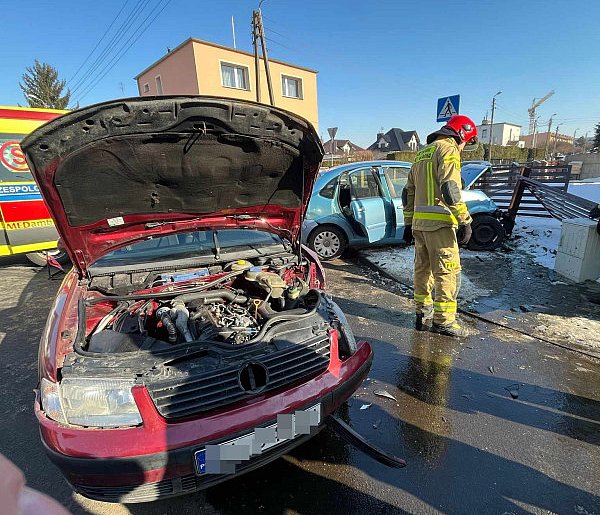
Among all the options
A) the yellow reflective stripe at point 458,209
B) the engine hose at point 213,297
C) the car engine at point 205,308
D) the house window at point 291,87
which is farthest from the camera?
the house window at point 291,87

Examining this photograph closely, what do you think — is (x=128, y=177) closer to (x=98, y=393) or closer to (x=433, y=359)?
(x=98, y=393)

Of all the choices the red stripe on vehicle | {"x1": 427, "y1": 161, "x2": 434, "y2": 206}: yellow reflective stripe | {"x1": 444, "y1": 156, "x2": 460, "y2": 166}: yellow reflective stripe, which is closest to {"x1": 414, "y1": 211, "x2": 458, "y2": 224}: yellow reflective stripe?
{"x1": 427, "y1": 161, "x2": 434, "y2": 206}: yellow reflective stripe

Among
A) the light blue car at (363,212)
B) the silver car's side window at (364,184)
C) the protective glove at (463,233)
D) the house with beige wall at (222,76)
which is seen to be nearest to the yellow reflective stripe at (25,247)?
the light blue car at (363,212)

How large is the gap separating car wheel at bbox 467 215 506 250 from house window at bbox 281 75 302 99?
18431mm

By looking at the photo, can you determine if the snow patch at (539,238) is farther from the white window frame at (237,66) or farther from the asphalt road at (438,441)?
the white window frame at (237,66)

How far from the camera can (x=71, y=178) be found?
2008 millimetres

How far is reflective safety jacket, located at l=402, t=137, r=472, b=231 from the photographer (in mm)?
3234

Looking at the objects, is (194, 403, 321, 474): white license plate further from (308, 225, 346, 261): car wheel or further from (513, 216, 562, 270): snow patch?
(513, 216, 562, 270): snow patch

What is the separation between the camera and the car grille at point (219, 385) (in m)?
1.55

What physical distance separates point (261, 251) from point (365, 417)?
1455 millimetres

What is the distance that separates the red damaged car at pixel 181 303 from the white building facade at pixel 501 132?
2698 inches

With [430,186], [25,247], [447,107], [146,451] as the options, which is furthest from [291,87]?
[146,451]

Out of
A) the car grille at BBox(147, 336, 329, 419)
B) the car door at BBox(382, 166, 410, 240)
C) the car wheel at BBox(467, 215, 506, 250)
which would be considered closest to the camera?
the car grille at BBox(147, 336, 329, 419)

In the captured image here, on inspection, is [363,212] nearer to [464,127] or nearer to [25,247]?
[464,127]
